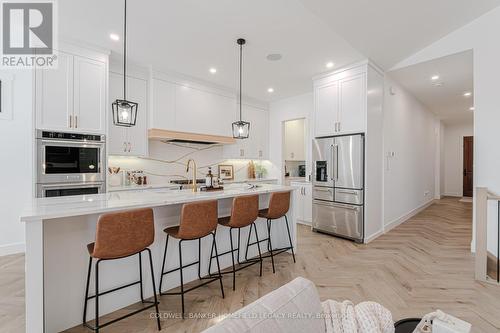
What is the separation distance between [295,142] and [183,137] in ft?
10.4

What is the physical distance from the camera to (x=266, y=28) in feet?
9.66

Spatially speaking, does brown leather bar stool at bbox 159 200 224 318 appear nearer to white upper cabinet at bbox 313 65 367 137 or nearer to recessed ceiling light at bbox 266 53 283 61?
recessed ceiling light at bbox 266 53 283 61

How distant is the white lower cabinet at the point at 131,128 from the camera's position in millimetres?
3861

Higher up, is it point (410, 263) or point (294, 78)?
point (294, 78)

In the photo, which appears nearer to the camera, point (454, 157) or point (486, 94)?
point (486, 94)

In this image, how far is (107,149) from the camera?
3.52 m

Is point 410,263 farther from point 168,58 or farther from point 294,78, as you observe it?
point 168,58

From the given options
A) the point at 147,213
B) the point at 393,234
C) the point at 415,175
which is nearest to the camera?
the point at 147,213

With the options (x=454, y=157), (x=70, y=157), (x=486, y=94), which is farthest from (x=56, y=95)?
(x=454, y=157)

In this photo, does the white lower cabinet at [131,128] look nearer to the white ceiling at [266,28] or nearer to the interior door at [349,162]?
the white ceiling at [266,28]

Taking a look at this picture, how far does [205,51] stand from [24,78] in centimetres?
254

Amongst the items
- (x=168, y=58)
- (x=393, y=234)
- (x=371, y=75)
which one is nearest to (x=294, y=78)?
(x=371, y=75)

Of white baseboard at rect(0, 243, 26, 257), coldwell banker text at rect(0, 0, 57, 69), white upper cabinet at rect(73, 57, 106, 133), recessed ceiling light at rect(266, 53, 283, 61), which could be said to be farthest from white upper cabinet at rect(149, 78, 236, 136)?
white baseboard at rect(0, 243, 26, 257)

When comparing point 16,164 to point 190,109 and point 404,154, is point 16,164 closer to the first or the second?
point 190,109
